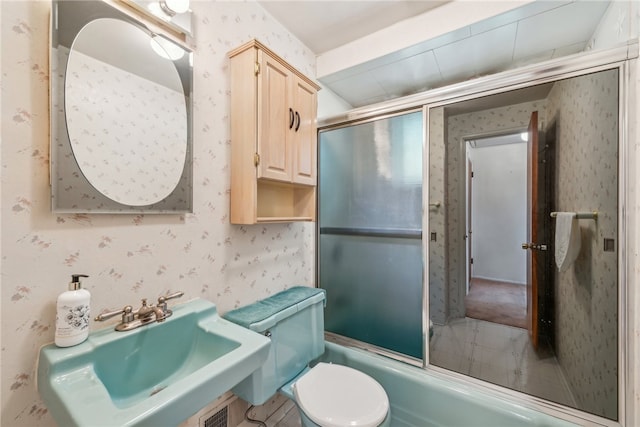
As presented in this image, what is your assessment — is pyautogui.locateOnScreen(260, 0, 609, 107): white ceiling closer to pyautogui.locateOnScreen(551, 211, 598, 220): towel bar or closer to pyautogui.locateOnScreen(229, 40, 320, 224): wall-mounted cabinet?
pyautogui.locateOnScreen(229, 40, 320, 224): wall-mounted cabinet

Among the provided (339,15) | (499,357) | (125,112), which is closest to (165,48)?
(125,112)

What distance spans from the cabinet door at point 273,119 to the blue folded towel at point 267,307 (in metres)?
0.70

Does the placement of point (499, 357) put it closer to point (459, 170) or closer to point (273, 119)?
point (459, 170)

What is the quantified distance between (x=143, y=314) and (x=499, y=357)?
78.1 inches

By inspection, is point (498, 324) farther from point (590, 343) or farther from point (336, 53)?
point (336, 53)

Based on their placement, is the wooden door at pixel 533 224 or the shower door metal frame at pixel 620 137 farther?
the wooden door at pixel 533 224

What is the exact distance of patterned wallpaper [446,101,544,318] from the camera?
1.62 m

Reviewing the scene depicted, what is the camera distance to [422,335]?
167cm

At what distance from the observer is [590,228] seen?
1304 mm

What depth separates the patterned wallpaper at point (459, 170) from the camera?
162cm

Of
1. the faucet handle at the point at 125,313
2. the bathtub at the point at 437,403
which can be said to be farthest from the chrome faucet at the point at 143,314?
the bathtub at the point at 437,403

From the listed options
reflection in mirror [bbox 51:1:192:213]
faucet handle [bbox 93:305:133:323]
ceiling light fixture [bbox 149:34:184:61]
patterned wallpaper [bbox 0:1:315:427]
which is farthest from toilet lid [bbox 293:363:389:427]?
ceiling light fixture [bbox 149:34:184:61]

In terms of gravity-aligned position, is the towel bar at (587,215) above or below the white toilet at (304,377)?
above

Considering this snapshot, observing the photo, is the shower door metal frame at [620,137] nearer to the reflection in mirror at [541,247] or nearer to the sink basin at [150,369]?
the reflection in mirror at [541,247]
